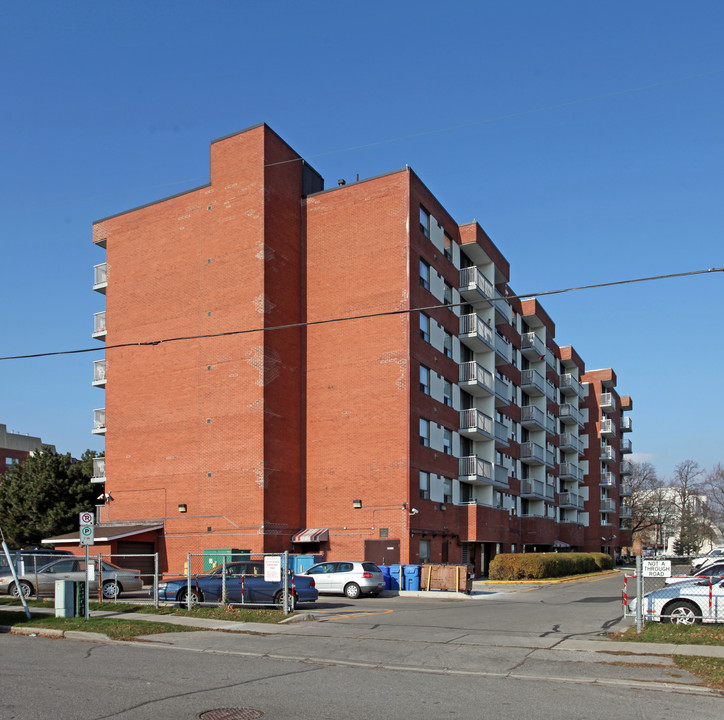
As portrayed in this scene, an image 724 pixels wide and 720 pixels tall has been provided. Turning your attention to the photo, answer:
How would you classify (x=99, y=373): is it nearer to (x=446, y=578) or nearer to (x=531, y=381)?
(x=446, y=578)

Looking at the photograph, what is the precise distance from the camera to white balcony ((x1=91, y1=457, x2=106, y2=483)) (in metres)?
42.3

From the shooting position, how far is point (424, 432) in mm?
38688

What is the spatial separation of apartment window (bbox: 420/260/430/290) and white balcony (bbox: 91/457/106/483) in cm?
1930

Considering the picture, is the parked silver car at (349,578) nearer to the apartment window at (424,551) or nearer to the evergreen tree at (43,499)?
the apartment window at (424,551)

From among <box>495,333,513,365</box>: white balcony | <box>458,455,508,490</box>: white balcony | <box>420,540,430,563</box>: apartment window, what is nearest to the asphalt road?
<box>420,540,430,563</box>: apartment window

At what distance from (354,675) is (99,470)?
1317 inches

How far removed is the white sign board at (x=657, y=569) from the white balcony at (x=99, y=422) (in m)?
31.6

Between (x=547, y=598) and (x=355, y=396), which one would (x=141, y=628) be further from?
(x=355, y=396)

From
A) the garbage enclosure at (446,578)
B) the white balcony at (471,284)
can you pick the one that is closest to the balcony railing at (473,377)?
the white balcony at (471,284)

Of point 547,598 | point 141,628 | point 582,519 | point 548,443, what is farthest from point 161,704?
point 582,519

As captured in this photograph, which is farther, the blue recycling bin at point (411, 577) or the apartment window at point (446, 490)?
the apartment window at point (446, 490)

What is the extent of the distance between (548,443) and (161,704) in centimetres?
5994

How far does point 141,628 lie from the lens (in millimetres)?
18016

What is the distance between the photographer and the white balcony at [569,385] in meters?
73.3
